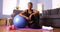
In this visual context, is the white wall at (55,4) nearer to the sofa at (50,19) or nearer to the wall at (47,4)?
the wall at (47,4)

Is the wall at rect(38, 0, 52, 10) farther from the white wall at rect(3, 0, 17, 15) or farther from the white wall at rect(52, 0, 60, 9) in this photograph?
the white wall at rect(3, 0, 17, 15)

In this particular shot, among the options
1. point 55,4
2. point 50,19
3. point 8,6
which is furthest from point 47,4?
point 8,6

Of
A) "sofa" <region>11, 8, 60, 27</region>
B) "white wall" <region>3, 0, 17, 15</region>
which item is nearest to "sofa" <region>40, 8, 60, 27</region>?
"sofa" <region>11, 8, 60, 27</region>

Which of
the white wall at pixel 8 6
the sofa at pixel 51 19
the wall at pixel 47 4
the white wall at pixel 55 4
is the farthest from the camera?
the white wall at pixel 8 6

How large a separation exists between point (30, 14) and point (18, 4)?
255 centimetres

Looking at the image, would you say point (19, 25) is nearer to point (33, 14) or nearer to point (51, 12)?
point (33, 14)

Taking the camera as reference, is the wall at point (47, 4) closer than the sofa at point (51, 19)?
No

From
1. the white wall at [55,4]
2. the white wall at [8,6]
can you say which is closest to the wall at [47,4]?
the white wall at [55,4]

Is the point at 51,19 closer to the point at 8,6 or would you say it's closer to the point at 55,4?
the point at 55,4

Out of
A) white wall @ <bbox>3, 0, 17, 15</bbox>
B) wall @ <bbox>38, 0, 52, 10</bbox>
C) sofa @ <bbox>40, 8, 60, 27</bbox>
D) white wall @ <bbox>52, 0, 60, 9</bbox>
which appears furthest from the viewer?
white wall @ <bbox>3, 0, 17, 15</bbox>

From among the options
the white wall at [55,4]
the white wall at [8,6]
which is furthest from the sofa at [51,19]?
the white wall at [8,6]

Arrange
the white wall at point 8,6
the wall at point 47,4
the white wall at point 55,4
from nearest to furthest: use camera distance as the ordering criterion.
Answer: the white wall at point 55,4, the wall at point 47,4, the white wall at point 8,6

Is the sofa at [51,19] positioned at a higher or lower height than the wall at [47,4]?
lower

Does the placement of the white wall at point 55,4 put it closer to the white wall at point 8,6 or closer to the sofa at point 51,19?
the sofa at point 51,19
